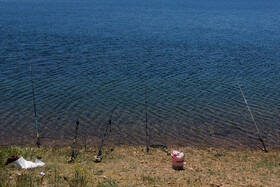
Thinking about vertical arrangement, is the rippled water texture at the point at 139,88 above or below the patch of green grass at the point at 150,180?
below

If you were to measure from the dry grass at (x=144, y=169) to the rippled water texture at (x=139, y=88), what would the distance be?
165 cm

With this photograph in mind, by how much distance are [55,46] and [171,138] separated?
26.6 m

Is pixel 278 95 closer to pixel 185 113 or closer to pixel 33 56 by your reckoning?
pixel 185 113

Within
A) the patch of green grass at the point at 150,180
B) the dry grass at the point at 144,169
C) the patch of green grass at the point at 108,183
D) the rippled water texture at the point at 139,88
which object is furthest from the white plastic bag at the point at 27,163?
the rippled water texture at the point at 139,88

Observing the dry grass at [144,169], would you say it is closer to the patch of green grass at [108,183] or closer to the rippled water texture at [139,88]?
the patch of green grass at [108,183]

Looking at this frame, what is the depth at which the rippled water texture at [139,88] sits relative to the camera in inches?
706

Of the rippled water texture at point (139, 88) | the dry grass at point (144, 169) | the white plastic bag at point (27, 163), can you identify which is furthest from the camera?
the rippled water texture at point (139, 88)

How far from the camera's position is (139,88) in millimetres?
25312

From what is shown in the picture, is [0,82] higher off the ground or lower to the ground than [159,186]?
lower

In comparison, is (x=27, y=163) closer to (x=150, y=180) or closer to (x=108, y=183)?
(x=108, y=183)

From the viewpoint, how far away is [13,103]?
837 inches

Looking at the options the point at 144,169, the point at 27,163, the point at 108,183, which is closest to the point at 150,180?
the point at 108,183

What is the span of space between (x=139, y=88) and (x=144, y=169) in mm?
13175

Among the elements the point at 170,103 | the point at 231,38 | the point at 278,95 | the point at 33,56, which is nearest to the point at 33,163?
the point at 170,103
